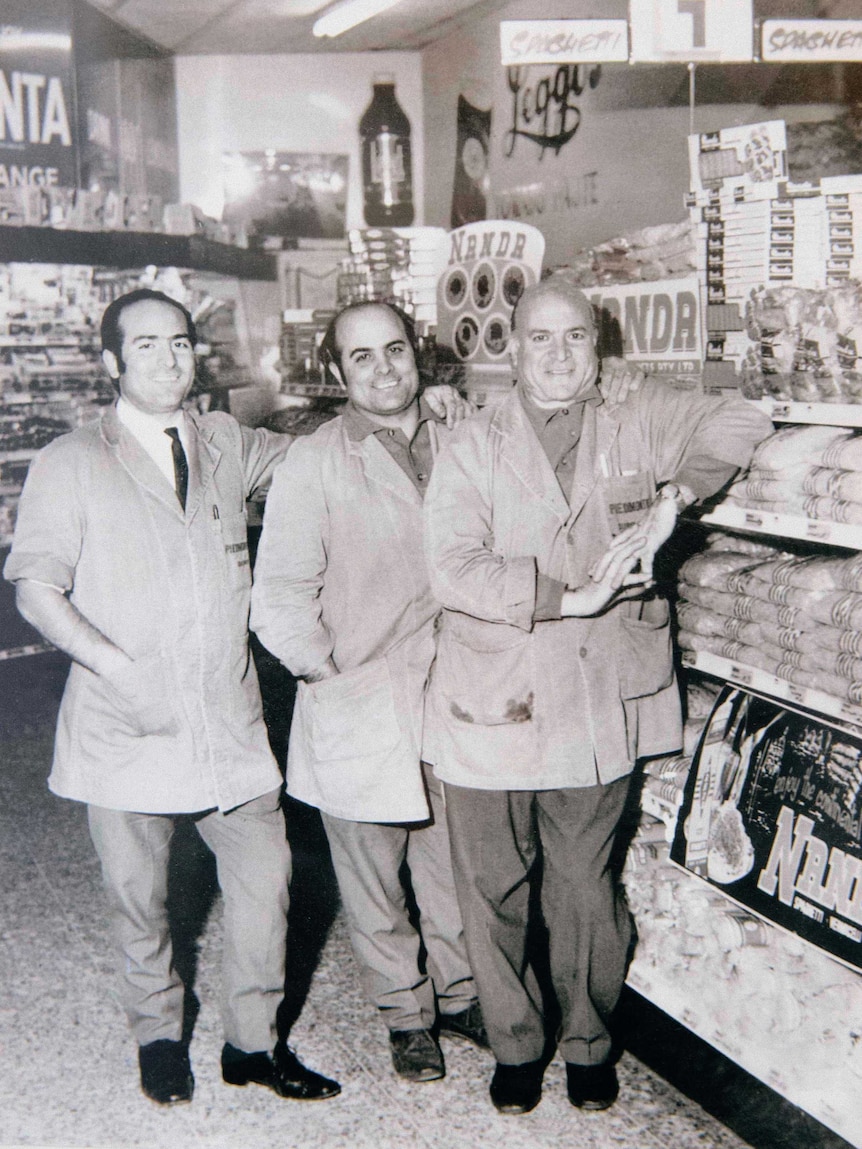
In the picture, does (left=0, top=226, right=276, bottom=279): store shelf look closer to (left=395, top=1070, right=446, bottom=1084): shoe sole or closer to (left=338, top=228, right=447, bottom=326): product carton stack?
(left=338, top=228, right=447, bottom=326): product carton stack

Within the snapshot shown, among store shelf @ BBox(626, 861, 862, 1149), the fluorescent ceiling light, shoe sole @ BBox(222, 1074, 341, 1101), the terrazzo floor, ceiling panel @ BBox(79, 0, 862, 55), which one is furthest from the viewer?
ceiling panel @ BBox(79, 0, 862, 55)

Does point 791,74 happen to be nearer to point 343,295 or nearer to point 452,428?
point 343,295

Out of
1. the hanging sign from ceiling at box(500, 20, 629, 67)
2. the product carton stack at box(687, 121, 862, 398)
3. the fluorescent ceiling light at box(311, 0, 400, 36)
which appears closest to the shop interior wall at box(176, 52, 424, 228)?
the fluorescent ceiling light at box(311, 0, 400, 36)

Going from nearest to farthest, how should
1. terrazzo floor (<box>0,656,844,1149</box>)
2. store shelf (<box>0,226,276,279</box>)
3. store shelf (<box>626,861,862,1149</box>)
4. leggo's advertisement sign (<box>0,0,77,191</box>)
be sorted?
store shelf (<box>626,861,862,1149</box>) < terrazzo floor (<box>0,656,844,1149</box>) < store shelf (<box>0,226,276,279</box>) < leggo's advertisement sign (<box>0,0,77,191</box>)

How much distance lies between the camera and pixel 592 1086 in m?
2.35

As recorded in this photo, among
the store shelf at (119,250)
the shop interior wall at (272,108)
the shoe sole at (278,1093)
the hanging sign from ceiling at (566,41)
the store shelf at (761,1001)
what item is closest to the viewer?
the store shelf at (761,1001)

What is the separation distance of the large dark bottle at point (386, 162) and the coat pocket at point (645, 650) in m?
3.87

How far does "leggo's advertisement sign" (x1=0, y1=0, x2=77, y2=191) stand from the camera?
6.23 metres

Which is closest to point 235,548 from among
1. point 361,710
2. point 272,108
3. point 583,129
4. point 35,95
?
point 361,710

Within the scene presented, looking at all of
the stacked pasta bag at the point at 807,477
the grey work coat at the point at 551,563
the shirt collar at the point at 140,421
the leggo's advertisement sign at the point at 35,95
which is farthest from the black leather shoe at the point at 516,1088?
the leggo's advertisement sign at the point at 35,95

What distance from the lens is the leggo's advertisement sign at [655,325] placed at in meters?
2.58

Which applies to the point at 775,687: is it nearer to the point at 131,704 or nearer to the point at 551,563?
the point at 551,563

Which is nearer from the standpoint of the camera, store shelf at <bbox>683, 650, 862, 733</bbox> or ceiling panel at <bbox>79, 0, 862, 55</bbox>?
store shelf at <bbox>683, 650, 862, 733</bbox>

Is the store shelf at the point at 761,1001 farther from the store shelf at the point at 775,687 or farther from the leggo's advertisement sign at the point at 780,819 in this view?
the store shelf at the point at 775,687
